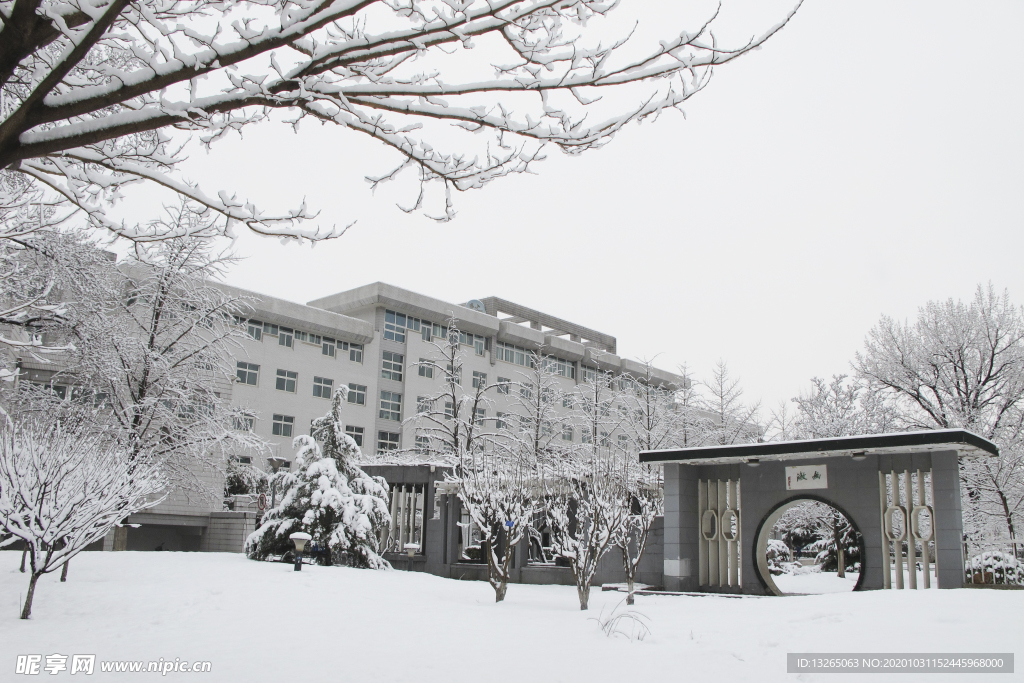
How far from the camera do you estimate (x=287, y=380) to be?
36.8 m

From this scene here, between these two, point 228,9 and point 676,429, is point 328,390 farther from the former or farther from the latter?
point 228,9

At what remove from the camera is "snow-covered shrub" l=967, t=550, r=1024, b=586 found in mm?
20172

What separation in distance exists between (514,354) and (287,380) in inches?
657

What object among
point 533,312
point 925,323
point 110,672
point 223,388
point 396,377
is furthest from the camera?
point 533,312

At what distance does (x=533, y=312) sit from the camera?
52.4 m

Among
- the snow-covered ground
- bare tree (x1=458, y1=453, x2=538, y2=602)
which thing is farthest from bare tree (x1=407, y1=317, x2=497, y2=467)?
the snow-covered ground

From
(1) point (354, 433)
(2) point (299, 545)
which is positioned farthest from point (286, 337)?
(2) point (299, 545)

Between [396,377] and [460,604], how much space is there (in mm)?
29755

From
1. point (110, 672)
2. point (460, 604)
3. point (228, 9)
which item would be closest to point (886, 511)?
point (460, 604)

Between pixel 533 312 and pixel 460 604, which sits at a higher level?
pixel 533 312

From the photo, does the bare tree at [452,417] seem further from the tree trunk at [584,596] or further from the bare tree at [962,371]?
the bare tree at [962,371]

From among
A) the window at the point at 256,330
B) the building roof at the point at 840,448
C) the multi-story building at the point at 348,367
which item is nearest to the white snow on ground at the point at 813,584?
the building roof at the point at 840,448

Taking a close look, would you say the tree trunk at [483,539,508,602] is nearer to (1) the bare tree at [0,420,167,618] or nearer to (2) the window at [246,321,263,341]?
(1) the bare tree at [0,420,167,618]

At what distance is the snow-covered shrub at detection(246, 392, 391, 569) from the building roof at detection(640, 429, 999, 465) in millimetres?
6756
